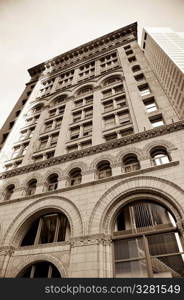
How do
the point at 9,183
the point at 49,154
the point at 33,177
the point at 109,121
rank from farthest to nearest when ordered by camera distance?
1. the point at 49,154
2. the point at 109,121
3. the point at 9,183
4. the point at 33,177

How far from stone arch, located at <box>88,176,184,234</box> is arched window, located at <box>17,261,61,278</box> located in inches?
133

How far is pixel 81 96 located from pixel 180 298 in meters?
25.7

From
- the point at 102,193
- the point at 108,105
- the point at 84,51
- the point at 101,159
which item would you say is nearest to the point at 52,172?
the point at 101,159

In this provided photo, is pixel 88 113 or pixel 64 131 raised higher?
pixel 88 113

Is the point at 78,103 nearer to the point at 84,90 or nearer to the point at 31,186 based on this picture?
the point at 84,90

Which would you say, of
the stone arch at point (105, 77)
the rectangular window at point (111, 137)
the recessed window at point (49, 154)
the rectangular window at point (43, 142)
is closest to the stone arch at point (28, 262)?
the recessed window at point (49, 154)

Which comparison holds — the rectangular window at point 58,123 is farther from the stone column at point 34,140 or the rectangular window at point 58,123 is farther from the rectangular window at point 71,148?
the rectangular window at point 71,148

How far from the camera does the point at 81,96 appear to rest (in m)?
28.4

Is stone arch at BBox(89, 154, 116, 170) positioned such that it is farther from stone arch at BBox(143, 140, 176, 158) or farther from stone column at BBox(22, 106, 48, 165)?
stone column at BBox(22, 106, 48, 165)

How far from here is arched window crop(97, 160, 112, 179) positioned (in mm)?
16000

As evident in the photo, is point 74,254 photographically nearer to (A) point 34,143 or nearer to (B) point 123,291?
(B) point 123,291

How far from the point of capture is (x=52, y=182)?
59.2 feet

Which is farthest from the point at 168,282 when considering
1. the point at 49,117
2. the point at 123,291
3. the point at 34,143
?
the point at 49,117

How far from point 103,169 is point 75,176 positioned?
8.75ft
